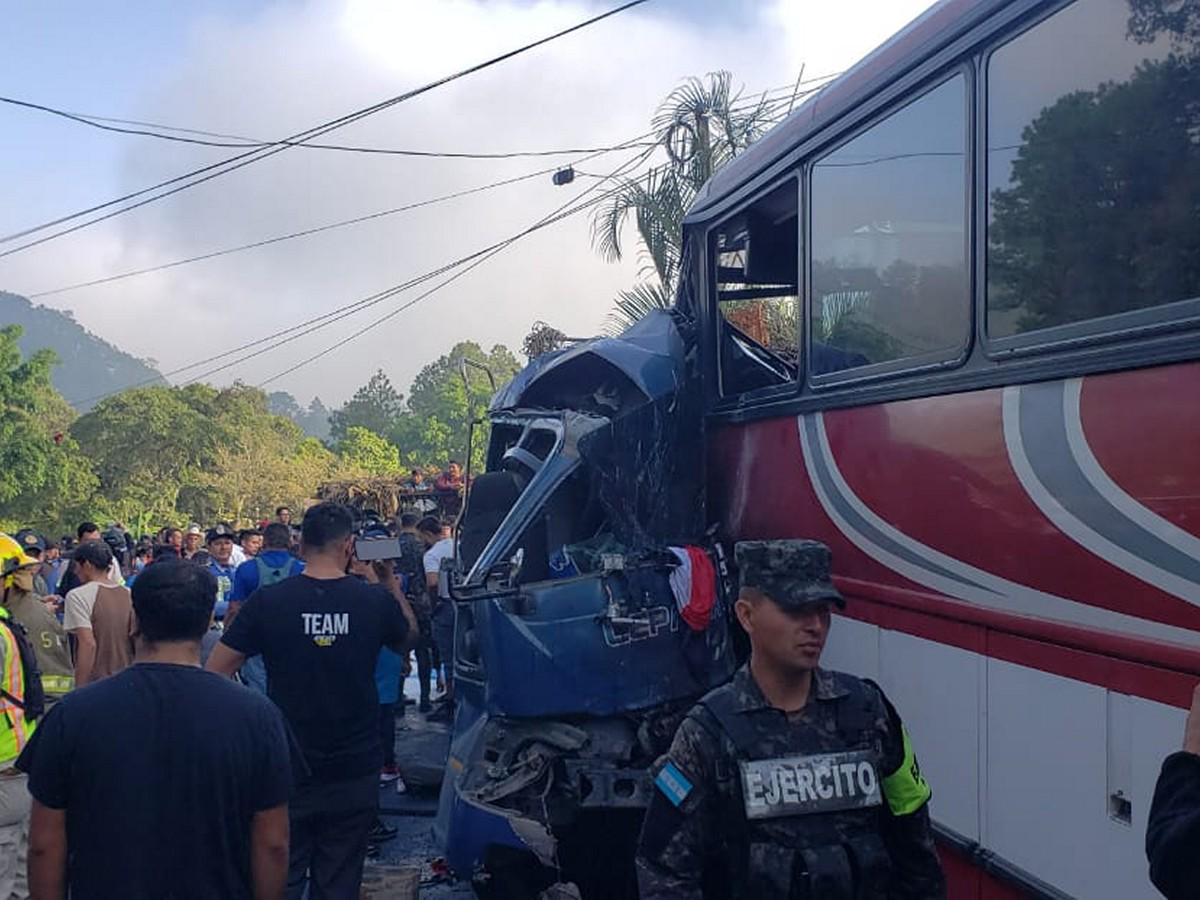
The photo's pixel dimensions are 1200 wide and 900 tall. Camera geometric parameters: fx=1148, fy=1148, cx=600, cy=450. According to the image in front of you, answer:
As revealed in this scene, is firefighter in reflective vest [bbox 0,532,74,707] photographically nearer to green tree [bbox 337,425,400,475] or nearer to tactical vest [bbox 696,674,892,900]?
tactical vest [bbox 696,674,892,900]

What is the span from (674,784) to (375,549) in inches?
125

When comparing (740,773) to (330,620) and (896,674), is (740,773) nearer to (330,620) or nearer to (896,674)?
(896,674)

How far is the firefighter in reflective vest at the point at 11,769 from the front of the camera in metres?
4.32

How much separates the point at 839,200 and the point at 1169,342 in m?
2.04

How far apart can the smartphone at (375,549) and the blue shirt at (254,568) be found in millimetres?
1168

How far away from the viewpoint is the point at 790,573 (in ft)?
8.39

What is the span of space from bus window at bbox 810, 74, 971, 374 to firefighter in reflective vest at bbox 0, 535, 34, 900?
3331 mm

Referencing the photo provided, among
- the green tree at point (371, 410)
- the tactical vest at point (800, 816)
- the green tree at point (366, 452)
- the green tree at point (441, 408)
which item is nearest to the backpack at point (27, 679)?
the tactical vest at point (800, 816)

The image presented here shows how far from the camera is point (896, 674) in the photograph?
4035mm

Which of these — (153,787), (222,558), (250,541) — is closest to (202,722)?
(153,787)

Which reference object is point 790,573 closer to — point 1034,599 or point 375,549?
point 1034,599

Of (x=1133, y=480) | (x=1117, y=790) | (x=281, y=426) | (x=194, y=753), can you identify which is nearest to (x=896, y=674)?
(x=1117, y=790)

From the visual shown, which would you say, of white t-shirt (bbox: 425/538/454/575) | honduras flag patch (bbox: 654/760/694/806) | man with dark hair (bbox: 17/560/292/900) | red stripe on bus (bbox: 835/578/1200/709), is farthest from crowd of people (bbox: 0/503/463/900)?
red stripe on bus (bbox: 835/578/1200/709)

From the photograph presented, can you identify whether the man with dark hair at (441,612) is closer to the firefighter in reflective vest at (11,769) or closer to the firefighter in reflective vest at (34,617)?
the firefighter in reflective vest at (34,617)
